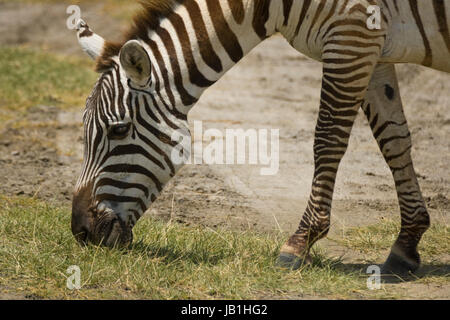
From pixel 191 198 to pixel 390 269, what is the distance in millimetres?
2475

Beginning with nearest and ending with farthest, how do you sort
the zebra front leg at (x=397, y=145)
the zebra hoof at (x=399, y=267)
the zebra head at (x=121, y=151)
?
1. the zebra head at (x=121, y=151)
2. the zebra hoof at (x=399, y=267)
3. the zebra front leg at (x=397, y=145)

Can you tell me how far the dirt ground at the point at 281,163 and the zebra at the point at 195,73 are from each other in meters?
1.41

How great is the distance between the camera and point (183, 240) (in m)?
5.66

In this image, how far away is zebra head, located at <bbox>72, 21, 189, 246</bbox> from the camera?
4.88 m

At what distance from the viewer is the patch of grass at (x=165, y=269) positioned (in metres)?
4.65

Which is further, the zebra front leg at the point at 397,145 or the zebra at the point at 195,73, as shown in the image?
the zebra front leg at the point at 397,145

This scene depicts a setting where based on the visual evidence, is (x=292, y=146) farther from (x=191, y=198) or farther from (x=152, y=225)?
(x=152, y=225)
